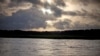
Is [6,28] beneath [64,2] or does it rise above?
beneath

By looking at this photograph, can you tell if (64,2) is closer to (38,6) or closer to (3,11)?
(38,6)

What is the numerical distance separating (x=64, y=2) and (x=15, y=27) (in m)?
1.04

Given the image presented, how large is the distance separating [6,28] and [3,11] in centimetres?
33

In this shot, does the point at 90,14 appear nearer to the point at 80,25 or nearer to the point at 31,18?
the point at 80,25

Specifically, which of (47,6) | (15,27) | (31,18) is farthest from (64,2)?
(15,27)

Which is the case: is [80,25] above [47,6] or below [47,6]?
below

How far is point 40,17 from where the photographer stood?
467 centimetres

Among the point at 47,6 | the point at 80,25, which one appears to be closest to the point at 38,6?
the point at 47,6

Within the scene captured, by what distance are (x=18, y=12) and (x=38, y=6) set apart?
401 mm

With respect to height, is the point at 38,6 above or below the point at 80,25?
above

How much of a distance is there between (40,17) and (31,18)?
224mm

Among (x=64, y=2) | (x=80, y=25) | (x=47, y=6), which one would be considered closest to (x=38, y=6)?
(x=47, y=6)

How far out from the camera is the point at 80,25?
182 inches

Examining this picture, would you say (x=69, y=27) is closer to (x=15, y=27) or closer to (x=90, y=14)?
(x=90, y=14)
